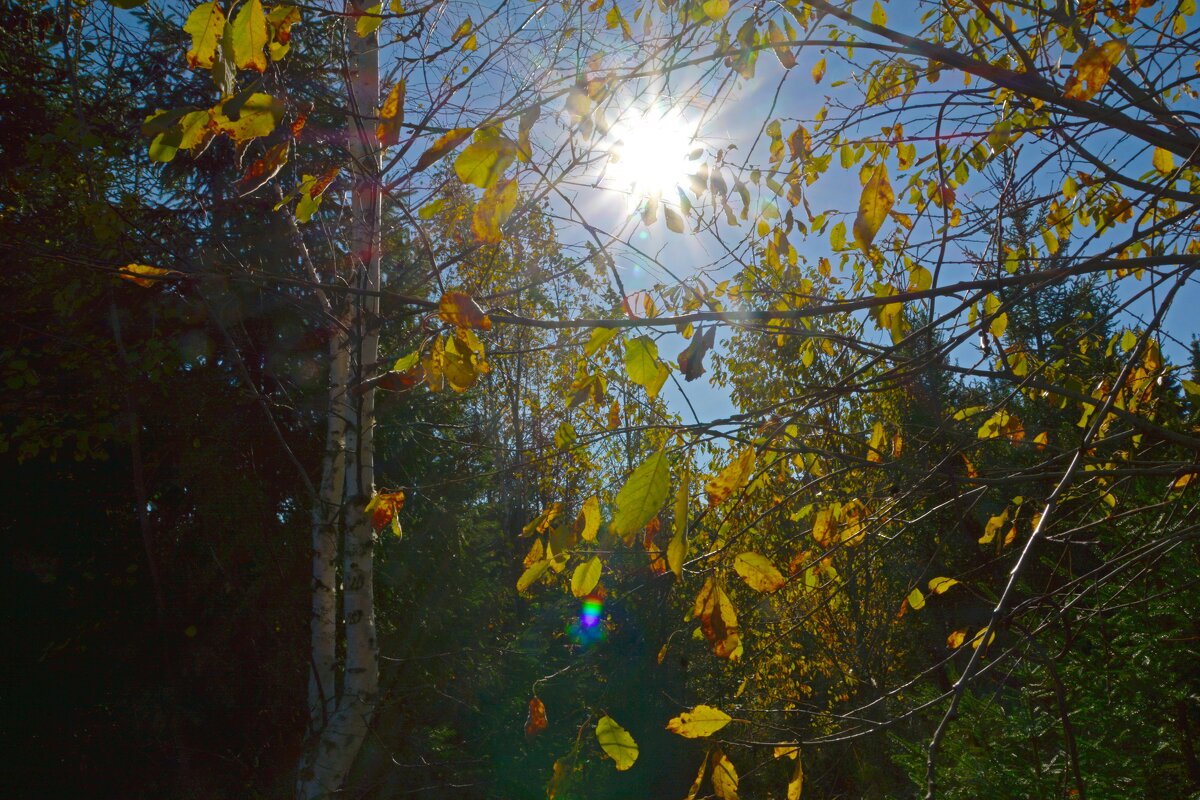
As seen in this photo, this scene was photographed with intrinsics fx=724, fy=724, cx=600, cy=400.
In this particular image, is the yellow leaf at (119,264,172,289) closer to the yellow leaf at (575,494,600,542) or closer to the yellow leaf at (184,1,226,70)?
the yellow leaf at (184,1,226,70)

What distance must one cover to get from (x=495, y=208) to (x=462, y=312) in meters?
0.19

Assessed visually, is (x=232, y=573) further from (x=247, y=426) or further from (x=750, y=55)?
(x=750, y=55)

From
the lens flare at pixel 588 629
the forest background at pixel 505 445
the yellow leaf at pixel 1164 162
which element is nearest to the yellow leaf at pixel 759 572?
the forest background at pixel 505 445

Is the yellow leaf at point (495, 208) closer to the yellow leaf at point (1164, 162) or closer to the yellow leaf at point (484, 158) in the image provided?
the yellow leaf at point (484, 158)

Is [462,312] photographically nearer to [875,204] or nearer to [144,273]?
[144,273]

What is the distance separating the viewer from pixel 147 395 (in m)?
4.93

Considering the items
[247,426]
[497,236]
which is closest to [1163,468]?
[497,236]

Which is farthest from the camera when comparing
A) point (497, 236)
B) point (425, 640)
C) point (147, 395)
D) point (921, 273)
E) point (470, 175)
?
point (425, 640)

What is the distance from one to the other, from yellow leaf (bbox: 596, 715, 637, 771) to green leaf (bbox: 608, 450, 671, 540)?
0.47m

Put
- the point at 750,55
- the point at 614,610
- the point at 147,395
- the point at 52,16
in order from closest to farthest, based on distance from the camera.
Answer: the point at 750,55 < the point at 52,16 < the point at 147,395 < the point at 614,610

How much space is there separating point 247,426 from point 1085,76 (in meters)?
5.28

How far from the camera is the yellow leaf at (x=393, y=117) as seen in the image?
3.71 feet

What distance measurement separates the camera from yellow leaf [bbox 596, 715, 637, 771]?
1.21 m

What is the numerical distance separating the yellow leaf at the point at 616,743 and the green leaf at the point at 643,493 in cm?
47
